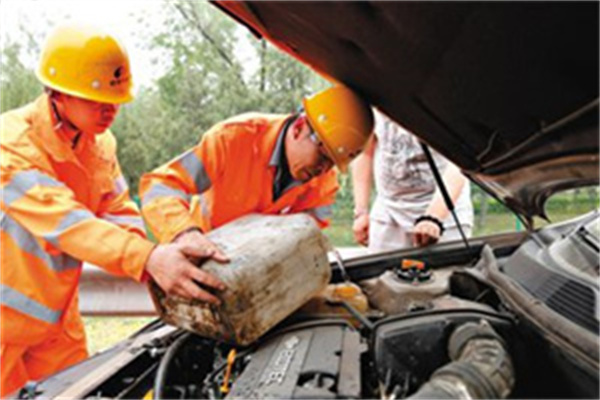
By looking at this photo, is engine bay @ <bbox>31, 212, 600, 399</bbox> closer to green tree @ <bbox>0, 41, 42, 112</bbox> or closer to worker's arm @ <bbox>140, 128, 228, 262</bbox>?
worker's arm @ <bbox>140, 128, 228, 262</bbox>

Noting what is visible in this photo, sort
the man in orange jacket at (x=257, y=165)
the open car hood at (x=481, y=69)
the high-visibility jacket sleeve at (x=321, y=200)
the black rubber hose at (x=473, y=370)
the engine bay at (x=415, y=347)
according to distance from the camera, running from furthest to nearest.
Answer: the high-visibility jacket sleeve at (x=321, y=200), the man in orange jacket at (x=257, y=165), the engine bay at (x=415, y=347), the black rubber hose at (x=473, y=370), the open car hood at (x=481, y=69)

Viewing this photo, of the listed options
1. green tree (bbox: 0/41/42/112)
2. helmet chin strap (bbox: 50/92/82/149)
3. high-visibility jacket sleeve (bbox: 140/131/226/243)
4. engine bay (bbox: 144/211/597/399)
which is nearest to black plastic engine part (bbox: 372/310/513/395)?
engine bay (bbox: 144/211/597/399)

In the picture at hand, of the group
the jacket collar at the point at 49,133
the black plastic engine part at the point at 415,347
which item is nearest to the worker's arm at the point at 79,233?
the jacket collar at the point at 49,133

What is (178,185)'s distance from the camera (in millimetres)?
2045

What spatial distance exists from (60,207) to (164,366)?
679 mm

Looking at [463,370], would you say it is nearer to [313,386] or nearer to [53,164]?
[313,386]

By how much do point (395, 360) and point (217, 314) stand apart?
0.48m

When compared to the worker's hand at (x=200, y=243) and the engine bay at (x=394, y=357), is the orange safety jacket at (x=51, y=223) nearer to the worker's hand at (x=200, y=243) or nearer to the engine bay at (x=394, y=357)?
the worker's hand at (x=200, y=243)

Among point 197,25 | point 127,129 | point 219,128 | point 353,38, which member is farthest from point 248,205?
point 127,129

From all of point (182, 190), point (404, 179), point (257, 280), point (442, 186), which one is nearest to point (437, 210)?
point (404, 179)

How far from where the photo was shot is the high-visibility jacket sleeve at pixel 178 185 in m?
1.84

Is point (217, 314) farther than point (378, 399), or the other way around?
point (217, 314)

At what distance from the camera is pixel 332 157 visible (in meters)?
2.16

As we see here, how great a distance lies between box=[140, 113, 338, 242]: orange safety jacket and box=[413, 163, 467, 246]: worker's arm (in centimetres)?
53
